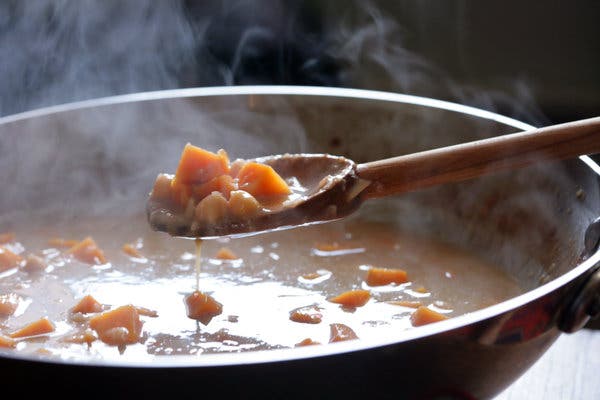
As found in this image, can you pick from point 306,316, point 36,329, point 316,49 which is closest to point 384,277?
point 306,316

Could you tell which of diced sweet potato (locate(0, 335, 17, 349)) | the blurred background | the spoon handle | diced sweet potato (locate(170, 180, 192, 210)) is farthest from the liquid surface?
the blurred background

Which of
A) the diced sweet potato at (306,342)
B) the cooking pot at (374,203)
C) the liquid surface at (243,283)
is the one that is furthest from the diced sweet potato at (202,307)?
the cooking pot at (374,203)

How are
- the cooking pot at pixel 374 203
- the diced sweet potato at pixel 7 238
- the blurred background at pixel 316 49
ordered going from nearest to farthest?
1. the cooking pot at pixel 374 203
2. the diced sweet potato at pixel 7 238
3. the blurred background at pixel 316 49

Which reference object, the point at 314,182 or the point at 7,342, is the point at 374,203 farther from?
the point at 7,342

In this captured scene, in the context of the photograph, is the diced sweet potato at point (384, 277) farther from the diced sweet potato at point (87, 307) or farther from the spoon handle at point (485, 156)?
the diced sweet potato at point (87, 307)

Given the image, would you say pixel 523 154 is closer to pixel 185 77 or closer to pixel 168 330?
pixel 168 330

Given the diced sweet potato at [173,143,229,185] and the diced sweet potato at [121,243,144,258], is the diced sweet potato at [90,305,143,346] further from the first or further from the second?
the diced sweet potato at [121,243,144,258]

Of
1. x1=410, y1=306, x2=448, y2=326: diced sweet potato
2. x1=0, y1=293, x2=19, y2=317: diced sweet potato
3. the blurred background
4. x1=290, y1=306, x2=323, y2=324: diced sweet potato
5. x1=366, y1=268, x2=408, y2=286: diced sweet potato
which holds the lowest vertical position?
x1=410, y1=306, x2=448, y2=326: diced sweet potato
